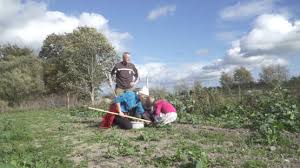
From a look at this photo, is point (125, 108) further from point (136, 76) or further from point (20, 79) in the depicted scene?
point (20, 79)

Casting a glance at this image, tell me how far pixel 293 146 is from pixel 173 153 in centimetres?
193

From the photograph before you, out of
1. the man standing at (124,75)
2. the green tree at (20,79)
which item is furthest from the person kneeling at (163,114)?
the green tree at (20,79)

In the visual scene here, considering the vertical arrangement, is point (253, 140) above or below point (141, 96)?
below

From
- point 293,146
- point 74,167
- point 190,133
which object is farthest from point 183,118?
point 74,167

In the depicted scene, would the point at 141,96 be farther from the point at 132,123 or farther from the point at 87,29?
the point at 87,29

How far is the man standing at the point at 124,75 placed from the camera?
11.5 metres

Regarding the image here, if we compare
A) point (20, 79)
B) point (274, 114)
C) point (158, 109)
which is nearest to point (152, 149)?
point (158, 109)

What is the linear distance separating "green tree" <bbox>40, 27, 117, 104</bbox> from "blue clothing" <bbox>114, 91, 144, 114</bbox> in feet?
80.8

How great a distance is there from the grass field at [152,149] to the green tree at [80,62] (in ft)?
85.7

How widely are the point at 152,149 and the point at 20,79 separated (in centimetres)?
3681

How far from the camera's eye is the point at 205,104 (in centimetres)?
1304

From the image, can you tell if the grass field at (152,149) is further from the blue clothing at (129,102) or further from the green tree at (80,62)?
the green tree at (80,62)

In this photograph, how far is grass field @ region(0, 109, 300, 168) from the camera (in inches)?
238

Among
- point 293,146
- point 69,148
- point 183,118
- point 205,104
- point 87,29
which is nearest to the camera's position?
point 293,146
